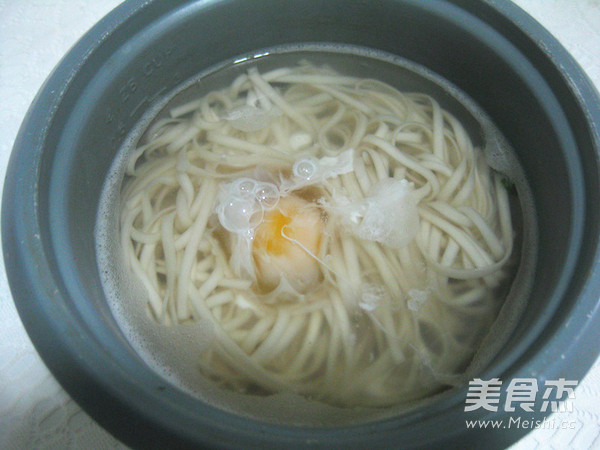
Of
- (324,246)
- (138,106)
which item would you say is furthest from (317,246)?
(138,106)

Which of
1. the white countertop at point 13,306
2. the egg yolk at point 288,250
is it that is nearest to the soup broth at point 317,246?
the egg yolk at point 288,250

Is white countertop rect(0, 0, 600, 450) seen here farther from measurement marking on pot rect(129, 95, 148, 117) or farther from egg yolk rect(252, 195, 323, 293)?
egg yolk rect(252, 195, 323, 293)

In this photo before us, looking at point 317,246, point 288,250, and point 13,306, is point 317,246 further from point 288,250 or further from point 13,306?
point 13,306

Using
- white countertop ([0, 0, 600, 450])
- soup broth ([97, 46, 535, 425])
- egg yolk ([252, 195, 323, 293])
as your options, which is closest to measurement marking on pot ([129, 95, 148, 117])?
soup broth ([97, 46, 535, 425])

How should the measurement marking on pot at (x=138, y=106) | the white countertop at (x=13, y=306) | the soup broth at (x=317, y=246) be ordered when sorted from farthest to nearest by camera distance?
the measurement marking on pot at (x=138, y=106)
the soup broth at (x=317, y=246)
the white countertop at (x=13, y=306)

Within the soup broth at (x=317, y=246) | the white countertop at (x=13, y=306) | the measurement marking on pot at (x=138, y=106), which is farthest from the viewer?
the measurement marking on pot at (x=138, y=106)

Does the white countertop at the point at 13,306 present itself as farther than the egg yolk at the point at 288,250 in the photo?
No

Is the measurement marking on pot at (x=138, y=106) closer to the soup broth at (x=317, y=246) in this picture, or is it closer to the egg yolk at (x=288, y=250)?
the soup broth at (x=317, y=246)
